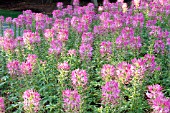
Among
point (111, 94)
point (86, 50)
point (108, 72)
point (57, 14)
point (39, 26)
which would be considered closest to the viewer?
point (111, 94)

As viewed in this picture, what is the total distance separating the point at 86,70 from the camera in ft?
14.8

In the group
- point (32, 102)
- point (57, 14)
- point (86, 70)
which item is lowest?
point (86, 70)

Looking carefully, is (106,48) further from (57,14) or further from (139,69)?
(57,14)

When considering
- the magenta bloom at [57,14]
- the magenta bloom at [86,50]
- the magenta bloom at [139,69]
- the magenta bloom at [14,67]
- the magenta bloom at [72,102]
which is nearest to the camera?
the magenta bloom at [72,102]

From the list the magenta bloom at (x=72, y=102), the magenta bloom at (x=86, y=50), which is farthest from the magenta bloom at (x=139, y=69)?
the magenta bloom at (x=86, y=50)

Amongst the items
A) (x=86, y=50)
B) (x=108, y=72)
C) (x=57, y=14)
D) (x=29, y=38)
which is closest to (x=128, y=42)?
(x=86, y=50)

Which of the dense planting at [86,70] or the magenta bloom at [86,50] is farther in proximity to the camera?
the magenta bloom at [86,50]

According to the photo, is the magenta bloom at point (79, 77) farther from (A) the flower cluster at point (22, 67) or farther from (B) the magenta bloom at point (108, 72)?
(A) the flower cluster at point (22, 67)

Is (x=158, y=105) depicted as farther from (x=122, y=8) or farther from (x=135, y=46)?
(x=122, y=8)

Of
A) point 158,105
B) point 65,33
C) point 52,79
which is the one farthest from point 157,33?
point 158,105

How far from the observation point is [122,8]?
8.28 metres

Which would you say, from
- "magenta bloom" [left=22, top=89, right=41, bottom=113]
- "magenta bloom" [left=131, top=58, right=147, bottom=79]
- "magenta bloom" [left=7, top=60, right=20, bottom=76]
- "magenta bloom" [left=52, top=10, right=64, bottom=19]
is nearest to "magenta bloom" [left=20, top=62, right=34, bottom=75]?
"magenta bloom" [left=7, top=60, right=20, bottom=76]

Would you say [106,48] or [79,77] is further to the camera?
[106,48]

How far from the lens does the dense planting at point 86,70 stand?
9.99 ft
